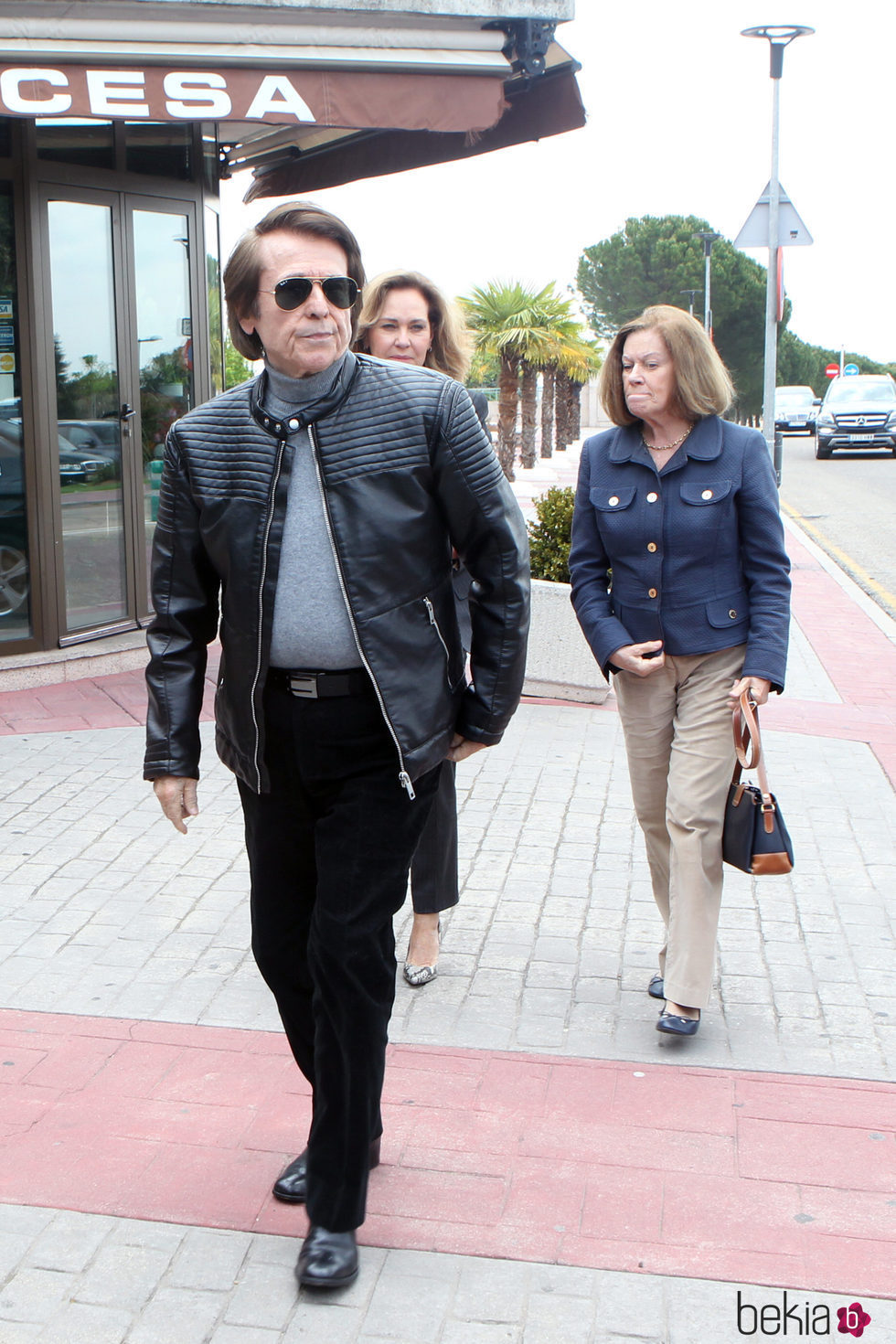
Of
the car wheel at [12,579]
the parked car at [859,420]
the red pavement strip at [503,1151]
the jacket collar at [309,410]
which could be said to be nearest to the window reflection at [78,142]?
the car wheel at [12,579]

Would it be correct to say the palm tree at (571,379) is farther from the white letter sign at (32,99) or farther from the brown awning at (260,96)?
the white letter sign at (32,99)

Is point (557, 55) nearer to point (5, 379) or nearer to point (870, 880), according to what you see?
point (5, 379)

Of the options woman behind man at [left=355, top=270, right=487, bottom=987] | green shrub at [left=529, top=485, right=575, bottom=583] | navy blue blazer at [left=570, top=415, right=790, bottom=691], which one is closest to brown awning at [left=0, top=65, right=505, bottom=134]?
green shrub at [left=529, top=485, right=575, bottom=583]

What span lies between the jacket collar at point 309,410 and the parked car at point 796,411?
43370 millimetres

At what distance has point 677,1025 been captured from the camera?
363 cm

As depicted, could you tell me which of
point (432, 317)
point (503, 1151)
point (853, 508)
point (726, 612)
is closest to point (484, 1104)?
point (503, 1151)

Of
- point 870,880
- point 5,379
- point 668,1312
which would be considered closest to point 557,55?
point 5,379

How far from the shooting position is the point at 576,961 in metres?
4.21

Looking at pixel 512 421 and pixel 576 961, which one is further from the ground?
pixel 512 421

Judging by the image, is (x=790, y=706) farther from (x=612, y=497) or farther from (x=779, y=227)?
(x=779, y=227)

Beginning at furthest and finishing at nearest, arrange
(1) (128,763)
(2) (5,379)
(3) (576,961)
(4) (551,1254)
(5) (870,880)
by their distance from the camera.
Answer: (2) (5,379) < (1) (128,763) < (5) (870,880) < (3) (576,961) < (4) (551,1254)

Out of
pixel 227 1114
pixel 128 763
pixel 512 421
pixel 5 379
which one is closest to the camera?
pixel 227 1114

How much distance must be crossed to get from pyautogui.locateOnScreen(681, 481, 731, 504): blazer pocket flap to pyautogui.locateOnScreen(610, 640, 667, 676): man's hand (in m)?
0.38

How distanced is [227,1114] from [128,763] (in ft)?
10.4
